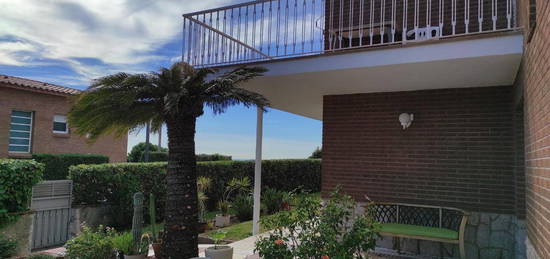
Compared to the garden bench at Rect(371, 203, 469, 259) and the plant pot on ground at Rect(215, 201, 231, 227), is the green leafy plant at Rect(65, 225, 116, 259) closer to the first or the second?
the garden bench at Rect(371, 203, 469, 259)

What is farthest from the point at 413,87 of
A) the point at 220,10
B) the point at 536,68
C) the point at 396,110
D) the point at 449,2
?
the point at 220,10

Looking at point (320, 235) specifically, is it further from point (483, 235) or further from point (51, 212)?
point (51, 212)

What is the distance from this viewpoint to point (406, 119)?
7.21m

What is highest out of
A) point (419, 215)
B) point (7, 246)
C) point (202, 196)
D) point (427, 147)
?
point (427, 147)

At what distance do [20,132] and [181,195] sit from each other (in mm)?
14758

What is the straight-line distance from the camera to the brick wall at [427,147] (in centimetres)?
662

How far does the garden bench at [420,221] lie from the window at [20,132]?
53.3 feet

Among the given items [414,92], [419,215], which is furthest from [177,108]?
[419,215]

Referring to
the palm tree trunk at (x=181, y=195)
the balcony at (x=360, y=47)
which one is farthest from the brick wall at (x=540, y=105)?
the palm tree trunk at (x=181, y=195)

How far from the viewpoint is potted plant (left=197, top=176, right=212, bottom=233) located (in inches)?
391

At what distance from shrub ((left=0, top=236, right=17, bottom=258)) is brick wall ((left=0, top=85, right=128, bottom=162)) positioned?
931 centimetres

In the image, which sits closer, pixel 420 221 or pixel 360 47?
pixel 360 47

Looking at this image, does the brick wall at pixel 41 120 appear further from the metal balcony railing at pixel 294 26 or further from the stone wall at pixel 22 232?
the metal balcony railing at pixel 294 26

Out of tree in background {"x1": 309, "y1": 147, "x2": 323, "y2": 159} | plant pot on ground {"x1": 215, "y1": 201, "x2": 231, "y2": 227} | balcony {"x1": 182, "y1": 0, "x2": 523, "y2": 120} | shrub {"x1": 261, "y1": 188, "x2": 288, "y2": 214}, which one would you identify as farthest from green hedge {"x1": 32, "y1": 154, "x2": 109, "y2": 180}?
tree in background {"x1": 309, "y1": 147, "x2": 323, "y2": 159}
